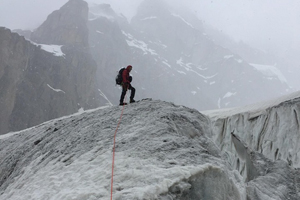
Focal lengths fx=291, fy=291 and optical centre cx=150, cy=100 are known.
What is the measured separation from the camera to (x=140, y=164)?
13.8 feet

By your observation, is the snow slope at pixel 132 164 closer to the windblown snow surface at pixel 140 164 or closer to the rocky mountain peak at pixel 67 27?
the windblown snow surface at pixel 140 164

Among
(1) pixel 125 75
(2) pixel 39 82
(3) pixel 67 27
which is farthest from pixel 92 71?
(1) pixel 125 75

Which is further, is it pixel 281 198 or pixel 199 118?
pixel 199 118

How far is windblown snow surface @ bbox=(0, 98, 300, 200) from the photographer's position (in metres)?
3.81

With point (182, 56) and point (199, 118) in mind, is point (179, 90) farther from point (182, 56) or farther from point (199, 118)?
point (199, 118)

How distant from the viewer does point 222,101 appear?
575 ft

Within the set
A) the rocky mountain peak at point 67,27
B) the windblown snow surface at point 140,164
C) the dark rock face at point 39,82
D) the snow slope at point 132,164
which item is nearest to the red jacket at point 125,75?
the windblown snow surface at point 140,164

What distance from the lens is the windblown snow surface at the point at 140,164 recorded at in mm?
3809

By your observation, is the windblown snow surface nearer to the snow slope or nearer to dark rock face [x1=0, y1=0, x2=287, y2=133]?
the snow slope

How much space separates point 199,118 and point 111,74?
359ft

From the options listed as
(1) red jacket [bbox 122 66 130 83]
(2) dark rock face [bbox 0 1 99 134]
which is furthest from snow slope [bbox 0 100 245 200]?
(2) dark rock face [bbox 0 1 99 134]

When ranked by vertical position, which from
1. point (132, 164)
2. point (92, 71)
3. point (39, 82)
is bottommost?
point (132, 164)

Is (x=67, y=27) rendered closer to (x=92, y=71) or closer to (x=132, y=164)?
(x=92, y=71)

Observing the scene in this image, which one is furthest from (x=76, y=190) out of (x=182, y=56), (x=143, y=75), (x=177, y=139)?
(x=182, y=56)
